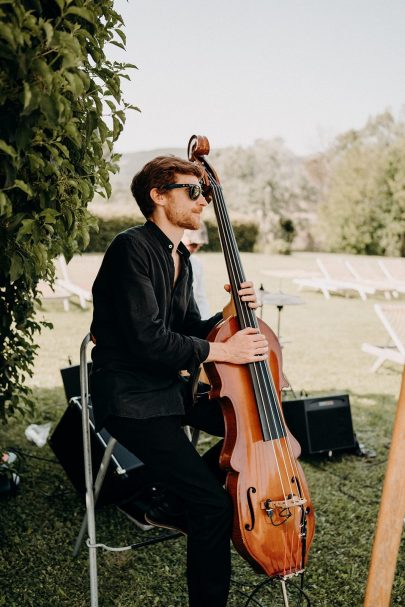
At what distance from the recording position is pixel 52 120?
5.46 ft

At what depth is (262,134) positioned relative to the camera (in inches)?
2208

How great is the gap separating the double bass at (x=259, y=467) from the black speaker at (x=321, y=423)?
8.39 feet

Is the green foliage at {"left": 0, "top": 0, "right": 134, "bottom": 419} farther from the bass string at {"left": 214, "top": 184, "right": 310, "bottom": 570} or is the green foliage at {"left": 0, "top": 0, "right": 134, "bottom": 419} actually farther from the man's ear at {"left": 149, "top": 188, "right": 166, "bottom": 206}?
the bass string at {"left": 214, "top": 184, "right": 310, "bottom": 570}

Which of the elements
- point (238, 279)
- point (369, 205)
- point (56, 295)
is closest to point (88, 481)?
point (238, 279)

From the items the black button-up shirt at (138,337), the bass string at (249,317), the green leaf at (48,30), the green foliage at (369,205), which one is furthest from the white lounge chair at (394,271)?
the green leaf at (48,30)

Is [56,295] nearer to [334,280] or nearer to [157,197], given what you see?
[334,280]

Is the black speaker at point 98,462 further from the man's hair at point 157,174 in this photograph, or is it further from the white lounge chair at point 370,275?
the white lounge chair at point 370,275

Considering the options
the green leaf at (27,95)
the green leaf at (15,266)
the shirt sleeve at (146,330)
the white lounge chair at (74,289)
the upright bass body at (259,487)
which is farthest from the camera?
the white lounge chair at (74,289)

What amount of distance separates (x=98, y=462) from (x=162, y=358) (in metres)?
1.32

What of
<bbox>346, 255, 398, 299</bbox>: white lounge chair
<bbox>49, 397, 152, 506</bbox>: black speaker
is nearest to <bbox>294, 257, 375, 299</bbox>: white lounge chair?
<bbox>346, 255, 398, 299</bbox>: white lounge chair

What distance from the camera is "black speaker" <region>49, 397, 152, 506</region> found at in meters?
3.28

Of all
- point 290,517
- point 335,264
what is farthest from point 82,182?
point 335,264

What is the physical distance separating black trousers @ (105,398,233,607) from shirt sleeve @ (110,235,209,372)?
11.6 inches

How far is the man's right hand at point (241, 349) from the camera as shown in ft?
7.91
